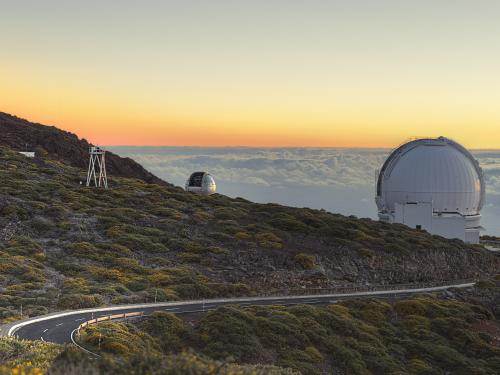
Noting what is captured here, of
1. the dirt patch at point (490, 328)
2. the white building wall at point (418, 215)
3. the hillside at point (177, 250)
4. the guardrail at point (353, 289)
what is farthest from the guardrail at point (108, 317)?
the white building wall at point (418, 215)

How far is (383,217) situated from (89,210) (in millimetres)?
42324

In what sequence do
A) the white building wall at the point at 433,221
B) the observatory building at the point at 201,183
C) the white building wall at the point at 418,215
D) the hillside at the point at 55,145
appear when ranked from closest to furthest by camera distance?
the white building wall at the point at 433,221 < the white building wall at the point at 418,215 < the observatory building at the point at 201,183 < the hillside at the point at 55,145

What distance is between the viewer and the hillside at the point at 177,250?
42125mm

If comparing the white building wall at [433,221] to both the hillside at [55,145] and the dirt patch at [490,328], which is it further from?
the hillside at [55,145]

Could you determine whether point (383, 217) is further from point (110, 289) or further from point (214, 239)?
point (110, 289)

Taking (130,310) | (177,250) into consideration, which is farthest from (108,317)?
(177,250)

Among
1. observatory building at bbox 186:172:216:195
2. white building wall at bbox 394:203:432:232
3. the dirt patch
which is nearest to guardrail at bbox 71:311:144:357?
the dirt patch

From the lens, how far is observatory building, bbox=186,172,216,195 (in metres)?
97.4

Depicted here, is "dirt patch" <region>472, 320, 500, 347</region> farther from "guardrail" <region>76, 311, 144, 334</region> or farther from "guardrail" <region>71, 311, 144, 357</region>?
"guardrail" <region>71, 311, 144, 357</region>

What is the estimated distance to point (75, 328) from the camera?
3055 cm

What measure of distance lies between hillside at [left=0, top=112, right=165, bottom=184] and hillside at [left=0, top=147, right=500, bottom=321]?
38.1 m

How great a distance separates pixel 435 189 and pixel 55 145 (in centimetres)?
8176

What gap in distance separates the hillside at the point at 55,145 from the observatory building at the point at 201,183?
99.2 ft

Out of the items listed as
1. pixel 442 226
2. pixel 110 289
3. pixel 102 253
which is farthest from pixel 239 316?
pixel 442 226
